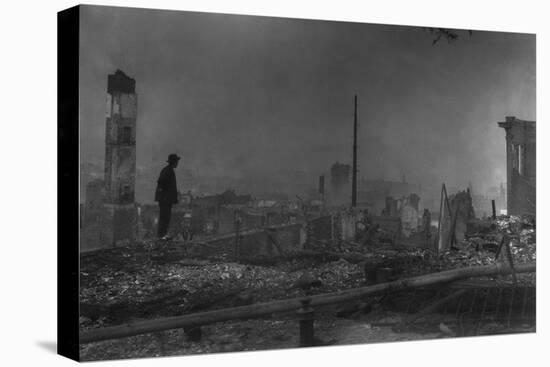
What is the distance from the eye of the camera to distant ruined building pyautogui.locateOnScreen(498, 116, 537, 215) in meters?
10.9

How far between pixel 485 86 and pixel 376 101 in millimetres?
1255

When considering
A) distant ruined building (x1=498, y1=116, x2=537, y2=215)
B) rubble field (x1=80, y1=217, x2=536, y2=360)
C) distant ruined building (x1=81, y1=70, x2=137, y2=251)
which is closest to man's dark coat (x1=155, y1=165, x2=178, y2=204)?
distant ruined building (x1=81, y1=70, x2=137, y2=251)

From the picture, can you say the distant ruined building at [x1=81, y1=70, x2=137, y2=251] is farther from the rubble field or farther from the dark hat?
the dark hat

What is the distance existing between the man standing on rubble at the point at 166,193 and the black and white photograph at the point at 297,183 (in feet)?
0.06

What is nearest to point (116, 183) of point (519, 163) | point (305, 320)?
point (305, 320)

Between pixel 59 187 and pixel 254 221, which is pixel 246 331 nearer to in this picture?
pixel 254 221

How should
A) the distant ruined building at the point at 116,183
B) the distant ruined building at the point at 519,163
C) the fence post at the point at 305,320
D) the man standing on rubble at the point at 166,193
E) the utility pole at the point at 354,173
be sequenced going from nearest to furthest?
the distant ruined building at the point at 116,183, the man standing on rubble at the point at 166,193, the fence post at the point at 305,320, the utility pole at the point at 354,173, the distant ruined building at the point at 519,163

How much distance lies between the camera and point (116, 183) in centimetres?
920

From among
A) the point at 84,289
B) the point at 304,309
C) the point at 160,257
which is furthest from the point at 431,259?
the point at 84,289

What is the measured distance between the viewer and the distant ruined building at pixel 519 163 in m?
10.9

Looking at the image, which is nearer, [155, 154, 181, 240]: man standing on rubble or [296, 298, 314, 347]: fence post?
[155, 154, 181, 240]: man standing on rubble

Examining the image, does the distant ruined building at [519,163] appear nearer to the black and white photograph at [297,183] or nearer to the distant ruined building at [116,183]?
the black and white photograph at [297,183]

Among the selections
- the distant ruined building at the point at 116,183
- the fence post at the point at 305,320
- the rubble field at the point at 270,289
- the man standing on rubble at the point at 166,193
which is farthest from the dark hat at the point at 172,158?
the fence post at the point at 305,320

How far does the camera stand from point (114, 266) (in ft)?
30.1
